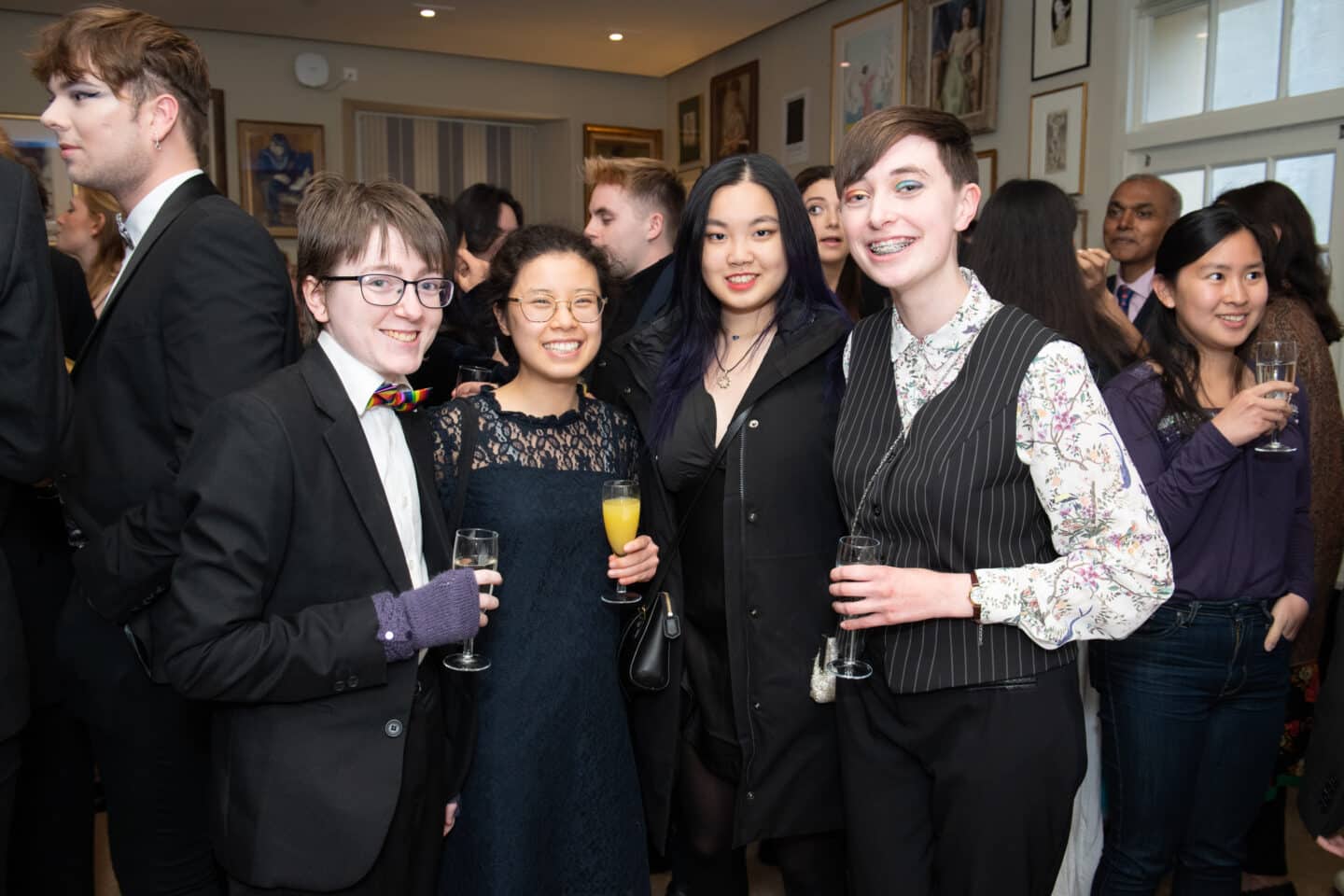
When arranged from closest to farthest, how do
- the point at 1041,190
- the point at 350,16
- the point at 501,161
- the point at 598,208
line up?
the point at 1041,190 → the point at 598,208 → the point at 350,16 → the point at 501,161

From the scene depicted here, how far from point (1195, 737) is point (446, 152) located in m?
9.25

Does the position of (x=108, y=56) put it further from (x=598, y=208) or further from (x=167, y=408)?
(x=598, y=208)

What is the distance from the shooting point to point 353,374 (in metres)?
1.68

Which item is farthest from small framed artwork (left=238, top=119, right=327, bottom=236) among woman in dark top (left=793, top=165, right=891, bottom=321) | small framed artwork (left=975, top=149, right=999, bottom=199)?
woman in dark top (left=793, top=165, right=891, bottom=321)

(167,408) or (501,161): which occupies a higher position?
(501,161)

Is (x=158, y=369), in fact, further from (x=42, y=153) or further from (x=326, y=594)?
(x=42, y=153)

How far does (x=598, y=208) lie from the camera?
3572 millimetres

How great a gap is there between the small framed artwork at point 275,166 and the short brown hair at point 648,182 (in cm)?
571

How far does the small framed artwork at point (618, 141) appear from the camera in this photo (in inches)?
381

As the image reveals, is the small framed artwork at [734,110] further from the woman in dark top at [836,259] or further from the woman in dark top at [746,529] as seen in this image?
the woman in dark top at [746,529]

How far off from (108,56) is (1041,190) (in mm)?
2234

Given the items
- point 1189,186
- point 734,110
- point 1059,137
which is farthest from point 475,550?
point 734,110

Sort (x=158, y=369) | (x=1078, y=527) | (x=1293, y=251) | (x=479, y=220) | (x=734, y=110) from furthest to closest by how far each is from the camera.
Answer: (x=734, y=110)
(x=479, y=220)
(x=1293, y=251)
(x=158, y=369)
(x=1078, y=527)

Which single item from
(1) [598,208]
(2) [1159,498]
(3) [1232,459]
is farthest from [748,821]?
(1) [598,208]
